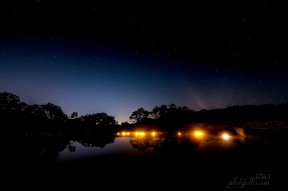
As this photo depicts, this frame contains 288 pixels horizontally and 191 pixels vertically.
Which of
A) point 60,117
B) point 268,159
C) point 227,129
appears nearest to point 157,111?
point 60,117

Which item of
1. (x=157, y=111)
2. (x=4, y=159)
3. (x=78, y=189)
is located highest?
(x=157, y=111)


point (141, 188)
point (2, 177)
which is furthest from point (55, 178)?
point (141, 188)

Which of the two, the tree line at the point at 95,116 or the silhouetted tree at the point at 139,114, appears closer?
the tree line at the point at 95,116

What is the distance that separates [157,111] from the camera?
101312 mm

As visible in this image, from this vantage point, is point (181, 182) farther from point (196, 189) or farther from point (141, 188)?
point (141, 188)

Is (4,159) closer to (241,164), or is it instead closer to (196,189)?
(196,189)

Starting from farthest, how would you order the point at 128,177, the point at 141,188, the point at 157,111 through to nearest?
the point at 157,111 → the point at 128,177 → the point at 141,188

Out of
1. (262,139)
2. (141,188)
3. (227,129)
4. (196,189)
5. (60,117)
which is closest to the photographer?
(196,189)

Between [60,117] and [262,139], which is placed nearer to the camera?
[262,139]

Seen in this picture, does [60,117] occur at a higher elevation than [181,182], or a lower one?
higher

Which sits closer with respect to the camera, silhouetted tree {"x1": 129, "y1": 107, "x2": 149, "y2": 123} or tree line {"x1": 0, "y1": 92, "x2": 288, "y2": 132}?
tree line {"x1": 0, "y1": 92, "x2": 288, "y2": 132}

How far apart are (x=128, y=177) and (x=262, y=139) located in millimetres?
8760

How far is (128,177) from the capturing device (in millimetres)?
7836

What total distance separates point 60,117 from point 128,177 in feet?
309
